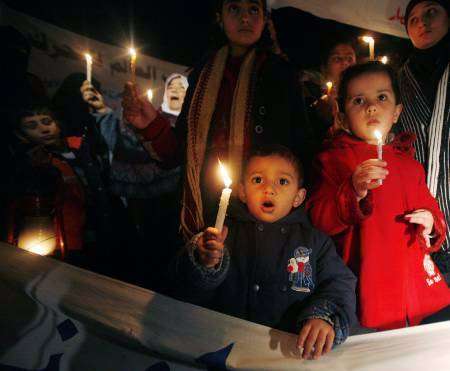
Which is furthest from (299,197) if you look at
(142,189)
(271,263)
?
(142,189)

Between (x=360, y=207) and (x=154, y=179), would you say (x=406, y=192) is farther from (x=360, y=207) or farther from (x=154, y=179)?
(x=154, y=179)

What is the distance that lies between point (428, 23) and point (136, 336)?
204 centimetres

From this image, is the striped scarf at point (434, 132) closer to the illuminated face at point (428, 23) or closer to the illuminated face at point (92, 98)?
the illuminated face at point (428, 23)

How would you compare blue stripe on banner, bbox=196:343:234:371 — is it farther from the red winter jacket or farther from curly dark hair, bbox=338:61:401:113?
curly dark hair, bbox=338:61:401:113

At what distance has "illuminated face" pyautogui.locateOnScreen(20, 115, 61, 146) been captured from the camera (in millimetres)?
2723

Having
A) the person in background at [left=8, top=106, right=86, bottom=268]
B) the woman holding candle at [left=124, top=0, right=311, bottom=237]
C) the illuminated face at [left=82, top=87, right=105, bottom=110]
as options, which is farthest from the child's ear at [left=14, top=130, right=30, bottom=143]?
the woman holding candle at [left=124, top=0, right=311, bottom=237]

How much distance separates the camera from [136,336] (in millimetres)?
1246

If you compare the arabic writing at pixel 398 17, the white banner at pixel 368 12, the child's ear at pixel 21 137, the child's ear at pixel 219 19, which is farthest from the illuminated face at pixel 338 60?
the child's ear at pixel 21 137

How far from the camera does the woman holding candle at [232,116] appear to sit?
1830 mm

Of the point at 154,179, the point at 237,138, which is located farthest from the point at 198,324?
the point at 154,179

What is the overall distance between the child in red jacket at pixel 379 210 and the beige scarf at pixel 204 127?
0.44 metres

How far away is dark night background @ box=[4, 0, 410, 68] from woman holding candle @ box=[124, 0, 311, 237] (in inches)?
61.5

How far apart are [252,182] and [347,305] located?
61 cm

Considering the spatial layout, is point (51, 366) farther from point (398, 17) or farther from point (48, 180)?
point (398, 17)
